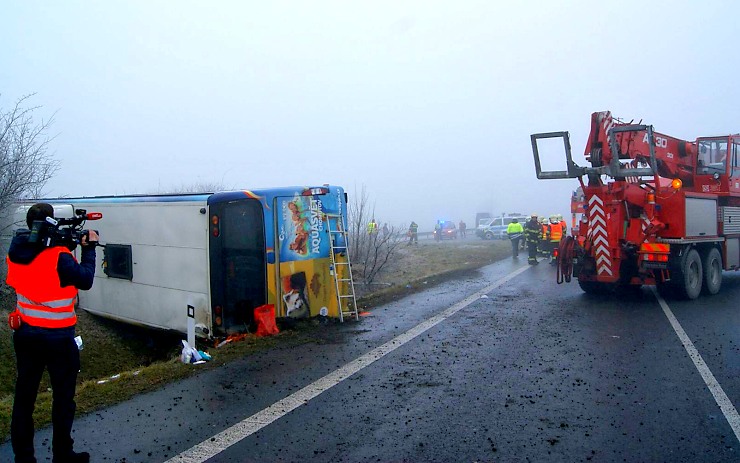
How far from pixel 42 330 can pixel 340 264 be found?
623 centimetres

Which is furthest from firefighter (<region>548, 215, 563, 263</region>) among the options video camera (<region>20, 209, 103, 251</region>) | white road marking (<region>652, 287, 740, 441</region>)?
video camera (<region>20, 209, 103, 251</region>)

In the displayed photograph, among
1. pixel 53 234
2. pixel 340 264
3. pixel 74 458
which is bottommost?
pixel 74 458

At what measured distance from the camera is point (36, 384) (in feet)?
15.0

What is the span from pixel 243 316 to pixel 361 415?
3.99 metres

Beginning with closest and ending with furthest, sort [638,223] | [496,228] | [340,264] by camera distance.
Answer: [340,264] → [638,223] → [496,228]

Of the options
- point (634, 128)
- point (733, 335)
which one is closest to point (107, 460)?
point (733, 335)

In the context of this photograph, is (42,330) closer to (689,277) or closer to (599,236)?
(599,236)

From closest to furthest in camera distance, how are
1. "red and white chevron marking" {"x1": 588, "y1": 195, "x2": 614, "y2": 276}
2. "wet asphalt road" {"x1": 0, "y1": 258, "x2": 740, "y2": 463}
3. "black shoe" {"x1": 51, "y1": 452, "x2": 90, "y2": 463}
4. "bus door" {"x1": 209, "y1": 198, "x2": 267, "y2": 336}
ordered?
1. "black shoe" {"x1": 51, "y1": 452, "x2": 90, "y2": 463}
2. "wet asphalt road" {"x1": 0, "y1": 258, "x2": 740, "y2": 463}
3. "bus door" {"x1": 209, "y1": 198, "x2": 267, "y2": 336}
4. "red and white chevron marking" {"x1": 588, "y1": 195, "x2": 614, "y2": 276}

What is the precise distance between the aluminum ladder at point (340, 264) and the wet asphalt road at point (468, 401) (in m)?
0.73

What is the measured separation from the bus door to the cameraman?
3988mm

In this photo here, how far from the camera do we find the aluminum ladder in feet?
33.6

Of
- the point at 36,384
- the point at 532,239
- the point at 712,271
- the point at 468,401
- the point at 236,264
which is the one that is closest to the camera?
the point at 36,384

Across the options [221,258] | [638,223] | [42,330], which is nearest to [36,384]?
[42,330]

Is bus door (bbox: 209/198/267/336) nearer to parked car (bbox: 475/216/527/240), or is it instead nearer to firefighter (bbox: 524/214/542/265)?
firefighter (bbox: 524/214/542/265)
